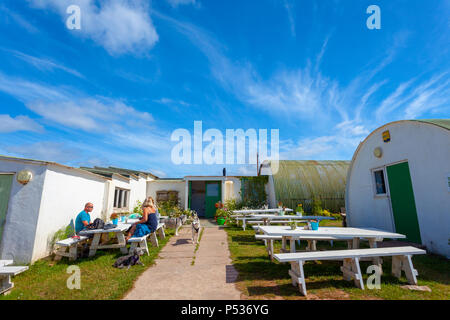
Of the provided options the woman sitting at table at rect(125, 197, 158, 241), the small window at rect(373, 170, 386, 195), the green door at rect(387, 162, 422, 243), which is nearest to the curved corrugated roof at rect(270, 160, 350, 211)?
the small window at rect(373, 170, 386, 195)

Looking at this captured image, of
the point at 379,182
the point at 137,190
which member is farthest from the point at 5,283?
the point at 379,182

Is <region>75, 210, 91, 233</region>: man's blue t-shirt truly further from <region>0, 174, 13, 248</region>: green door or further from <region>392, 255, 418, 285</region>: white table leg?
<region>392, 255, 418, 285</region>: white table leg

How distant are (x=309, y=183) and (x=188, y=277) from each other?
1163 cm

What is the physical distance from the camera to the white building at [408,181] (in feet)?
17.7

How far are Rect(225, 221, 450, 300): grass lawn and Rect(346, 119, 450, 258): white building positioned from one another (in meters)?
0.92

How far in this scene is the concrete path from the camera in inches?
132

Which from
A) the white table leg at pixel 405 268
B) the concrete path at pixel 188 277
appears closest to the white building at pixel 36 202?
the concrete path at pixel 188 277

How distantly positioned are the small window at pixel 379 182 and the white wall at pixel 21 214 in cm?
1040

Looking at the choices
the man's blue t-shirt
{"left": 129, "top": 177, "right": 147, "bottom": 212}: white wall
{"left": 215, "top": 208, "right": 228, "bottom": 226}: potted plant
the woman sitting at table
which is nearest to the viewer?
the woman sitting at table

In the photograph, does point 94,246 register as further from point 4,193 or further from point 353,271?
point 353,271

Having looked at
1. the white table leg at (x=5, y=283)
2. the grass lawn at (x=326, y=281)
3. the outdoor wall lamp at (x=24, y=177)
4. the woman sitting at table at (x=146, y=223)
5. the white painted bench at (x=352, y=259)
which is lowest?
→ the grass lawn at (x=326, y=281)

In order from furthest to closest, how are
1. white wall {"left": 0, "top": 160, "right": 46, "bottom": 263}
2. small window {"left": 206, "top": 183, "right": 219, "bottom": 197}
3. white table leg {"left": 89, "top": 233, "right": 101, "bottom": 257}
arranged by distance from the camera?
small window {"left": 206, "top": 183, "right": 219, "bottom": 197} → white table leg {"left": 89, "top": 233, "right": 101, "bottom": 257} → white wall {"left": 0, "top": 160, "right": 46, "bottom": 263}

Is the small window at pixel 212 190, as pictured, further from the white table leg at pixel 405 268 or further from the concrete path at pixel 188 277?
the white table leg at pixel 405 268

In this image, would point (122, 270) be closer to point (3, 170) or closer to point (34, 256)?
point (34, 256)
